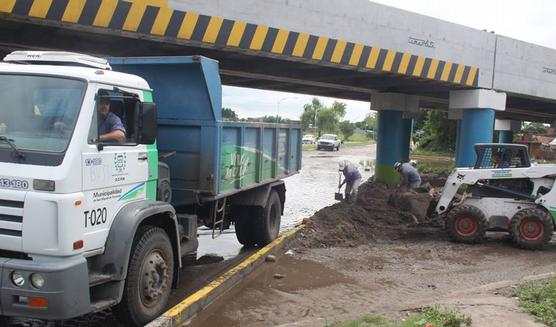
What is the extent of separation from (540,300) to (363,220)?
5.89 metres

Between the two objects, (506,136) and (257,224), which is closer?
(257,224)

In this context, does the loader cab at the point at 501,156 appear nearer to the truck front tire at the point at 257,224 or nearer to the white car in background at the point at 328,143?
the truck front tire at the point at 257,224

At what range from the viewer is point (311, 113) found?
298 ft

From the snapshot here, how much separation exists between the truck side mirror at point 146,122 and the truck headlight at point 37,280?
1476 millimetres

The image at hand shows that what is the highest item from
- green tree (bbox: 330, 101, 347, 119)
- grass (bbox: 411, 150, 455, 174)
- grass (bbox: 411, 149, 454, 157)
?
green tree (bbox: 330, 101, 347, 119)

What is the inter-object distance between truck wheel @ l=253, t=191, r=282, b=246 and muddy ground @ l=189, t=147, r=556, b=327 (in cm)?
46

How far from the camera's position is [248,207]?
8391 millimetres

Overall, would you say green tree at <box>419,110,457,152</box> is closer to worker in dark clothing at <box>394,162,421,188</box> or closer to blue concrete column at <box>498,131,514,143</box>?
blue concrete column at <box>498,131,514,143</box>

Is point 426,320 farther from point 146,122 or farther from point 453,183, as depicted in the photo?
point 453,183

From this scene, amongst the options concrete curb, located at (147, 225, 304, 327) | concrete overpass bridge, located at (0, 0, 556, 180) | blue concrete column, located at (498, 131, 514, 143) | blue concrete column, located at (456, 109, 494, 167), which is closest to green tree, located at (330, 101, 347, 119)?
blue concrete column, located at (498, 131, 514, 143)

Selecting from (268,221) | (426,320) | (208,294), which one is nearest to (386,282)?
(268,221)

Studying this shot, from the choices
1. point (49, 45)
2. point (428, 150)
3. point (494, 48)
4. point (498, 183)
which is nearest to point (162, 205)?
point (49, 45)

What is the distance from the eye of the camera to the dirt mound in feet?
31.1

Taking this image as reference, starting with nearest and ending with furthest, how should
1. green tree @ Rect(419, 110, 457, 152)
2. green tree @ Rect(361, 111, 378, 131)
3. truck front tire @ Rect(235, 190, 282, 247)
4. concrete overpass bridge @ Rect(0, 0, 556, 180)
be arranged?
1. concrete overpass bridge @ Rect(0, 0, 556, 180)
2. truck front tire @ Rect(235, 190, 282, 247)
3. green tree @ Rect(419, 110, 457, 152)
4. green tree @ Rect(361, 111, 378, 131)
